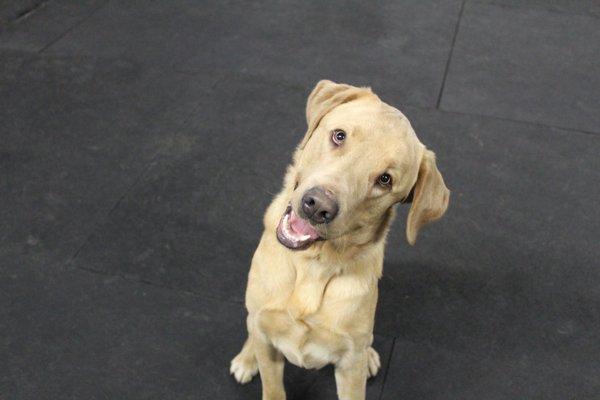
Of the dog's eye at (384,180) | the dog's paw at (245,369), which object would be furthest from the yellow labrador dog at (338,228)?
the dog's paw at (245,369)

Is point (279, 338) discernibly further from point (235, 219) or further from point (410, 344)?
point (235, 219)

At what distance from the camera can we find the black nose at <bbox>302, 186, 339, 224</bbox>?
193 centimetres

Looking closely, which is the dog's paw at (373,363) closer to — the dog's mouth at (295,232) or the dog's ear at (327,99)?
the dog's mouth at (295,232)

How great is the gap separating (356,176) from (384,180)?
0.13 metres

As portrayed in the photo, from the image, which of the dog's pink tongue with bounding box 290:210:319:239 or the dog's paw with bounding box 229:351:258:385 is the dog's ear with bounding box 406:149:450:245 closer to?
the dog's pink tongue with bounding box 290:210:319:239

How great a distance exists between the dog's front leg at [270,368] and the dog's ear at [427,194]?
77cm

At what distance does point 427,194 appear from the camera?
7.32 ft

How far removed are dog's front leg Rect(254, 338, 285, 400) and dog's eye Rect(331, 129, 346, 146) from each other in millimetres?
848

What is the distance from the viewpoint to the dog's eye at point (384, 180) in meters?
2.11

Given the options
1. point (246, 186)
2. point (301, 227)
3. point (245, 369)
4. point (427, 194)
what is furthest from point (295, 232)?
point (246, 186)

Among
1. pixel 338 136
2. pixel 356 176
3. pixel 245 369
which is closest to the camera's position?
pixel 356 176

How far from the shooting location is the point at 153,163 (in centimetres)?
400

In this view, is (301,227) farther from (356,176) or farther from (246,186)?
(246,186)

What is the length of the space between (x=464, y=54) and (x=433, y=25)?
1.80 ft
